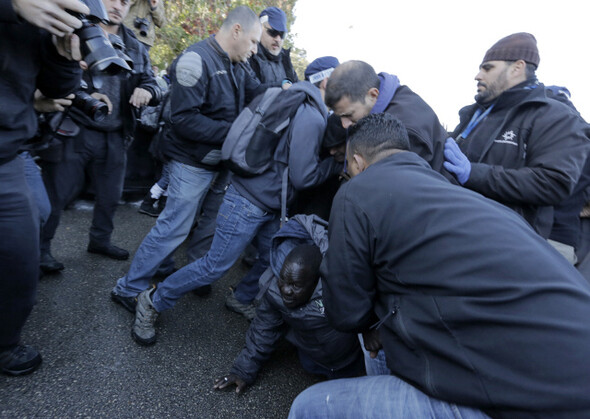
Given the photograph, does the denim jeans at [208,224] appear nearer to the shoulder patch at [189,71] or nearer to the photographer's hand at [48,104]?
the shoulder patch at [189,71]

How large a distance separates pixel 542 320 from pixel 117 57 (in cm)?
167

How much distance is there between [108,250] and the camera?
3.11 meters

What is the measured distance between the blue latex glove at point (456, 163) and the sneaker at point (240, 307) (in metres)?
1.73

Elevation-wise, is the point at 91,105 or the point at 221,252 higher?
the point at 91,105

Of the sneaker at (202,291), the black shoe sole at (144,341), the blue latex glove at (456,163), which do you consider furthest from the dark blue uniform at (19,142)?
the blue latex glove at (456,163)

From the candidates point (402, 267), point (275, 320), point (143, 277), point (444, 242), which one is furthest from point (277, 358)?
→ point (444, 242)

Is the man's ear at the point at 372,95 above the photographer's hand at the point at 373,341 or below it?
above

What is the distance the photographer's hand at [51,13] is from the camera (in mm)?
1206

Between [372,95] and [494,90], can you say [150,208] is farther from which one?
[494,90]

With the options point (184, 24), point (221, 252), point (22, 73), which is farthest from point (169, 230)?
point (184, 24)

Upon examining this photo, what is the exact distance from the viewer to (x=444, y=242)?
3.53 feet

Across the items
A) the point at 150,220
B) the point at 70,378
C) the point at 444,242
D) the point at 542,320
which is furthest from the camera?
the point at 150,220

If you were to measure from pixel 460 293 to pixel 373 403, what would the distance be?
457mm

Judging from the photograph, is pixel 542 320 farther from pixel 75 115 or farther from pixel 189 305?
pixel 75 115
